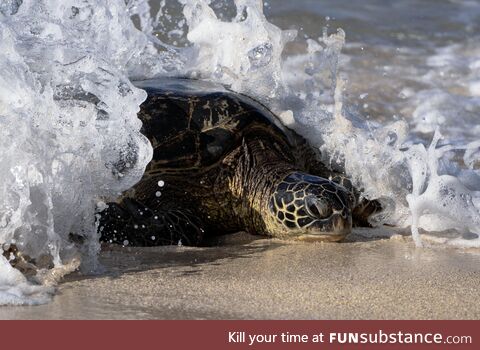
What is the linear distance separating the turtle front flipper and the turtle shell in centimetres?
34

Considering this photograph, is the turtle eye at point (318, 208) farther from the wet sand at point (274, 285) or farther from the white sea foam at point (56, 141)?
the white sea foam at point (56, 141)

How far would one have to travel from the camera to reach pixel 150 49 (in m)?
6.22

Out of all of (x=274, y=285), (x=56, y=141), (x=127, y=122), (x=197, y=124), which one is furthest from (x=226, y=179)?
(x=274, y=285)

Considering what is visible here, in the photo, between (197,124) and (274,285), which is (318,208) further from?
(274,285)

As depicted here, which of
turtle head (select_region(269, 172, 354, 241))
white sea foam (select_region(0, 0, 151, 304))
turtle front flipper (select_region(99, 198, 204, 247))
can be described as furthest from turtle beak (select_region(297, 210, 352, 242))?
white sea foam (select_region(0, 0, 151, 304))

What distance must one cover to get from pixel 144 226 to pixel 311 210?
2.62 ft

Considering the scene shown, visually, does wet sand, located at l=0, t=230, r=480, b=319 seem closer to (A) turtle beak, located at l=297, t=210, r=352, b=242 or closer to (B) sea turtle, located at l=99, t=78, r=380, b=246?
(A) turtle beak, located at l=297, t=210, r=352, b=242

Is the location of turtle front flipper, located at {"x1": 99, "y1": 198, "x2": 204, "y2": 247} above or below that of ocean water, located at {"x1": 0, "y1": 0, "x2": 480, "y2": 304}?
below

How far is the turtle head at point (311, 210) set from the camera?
4.71 m

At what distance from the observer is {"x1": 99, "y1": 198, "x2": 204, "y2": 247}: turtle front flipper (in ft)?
14.7

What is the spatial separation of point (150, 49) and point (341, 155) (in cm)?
155

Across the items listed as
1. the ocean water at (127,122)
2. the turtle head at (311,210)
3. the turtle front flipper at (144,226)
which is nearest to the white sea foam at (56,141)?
the ocean water at (127,122)

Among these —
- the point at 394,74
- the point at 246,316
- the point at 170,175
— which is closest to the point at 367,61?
the point at 394,74
